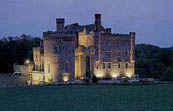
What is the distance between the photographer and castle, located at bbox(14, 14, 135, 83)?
142 ft

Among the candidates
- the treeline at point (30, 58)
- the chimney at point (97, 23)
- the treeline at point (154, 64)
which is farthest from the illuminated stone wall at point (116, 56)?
the treeline at point (30, 58)

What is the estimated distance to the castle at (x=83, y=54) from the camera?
43.2 meters

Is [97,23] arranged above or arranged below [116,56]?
above

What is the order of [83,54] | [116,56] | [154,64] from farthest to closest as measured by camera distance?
[154,64], [116,56], [83,54]

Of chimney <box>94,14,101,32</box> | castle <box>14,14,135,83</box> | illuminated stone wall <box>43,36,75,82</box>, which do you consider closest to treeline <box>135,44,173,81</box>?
castle <box>14,14,135,83</box>

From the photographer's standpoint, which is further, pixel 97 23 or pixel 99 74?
pixel 99 74

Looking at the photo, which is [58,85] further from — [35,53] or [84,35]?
[35,53]

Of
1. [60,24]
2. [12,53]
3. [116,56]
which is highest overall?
[60,24]

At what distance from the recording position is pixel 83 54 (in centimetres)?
4516

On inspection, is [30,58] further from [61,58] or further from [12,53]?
[61,58]

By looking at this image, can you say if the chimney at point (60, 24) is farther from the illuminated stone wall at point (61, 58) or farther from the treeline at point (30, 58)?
the treeline at point (30, 58)

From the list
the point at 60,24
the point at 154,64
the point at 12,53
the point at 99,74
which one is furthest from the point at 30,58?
the point at 154,64

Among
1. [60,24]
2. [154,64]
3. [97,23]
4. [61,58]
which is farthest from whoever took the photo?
[154,64]

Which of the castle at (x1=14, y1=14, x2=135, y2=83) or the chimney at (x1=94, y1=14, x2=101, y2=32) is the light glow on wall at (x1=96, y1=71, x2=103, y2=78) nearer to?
the castle at (x1=14, y1=14, x2=135, y2=83)
